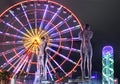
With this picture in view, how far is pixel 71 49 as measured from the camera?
34062 millimetres

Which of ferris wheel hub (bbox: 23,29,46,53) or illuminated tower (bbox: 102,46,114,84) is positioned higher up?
ferris wheel hub (bbox: 23,29,46,53)

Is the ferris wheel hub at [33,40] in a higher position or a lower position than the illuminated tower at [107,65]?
higher

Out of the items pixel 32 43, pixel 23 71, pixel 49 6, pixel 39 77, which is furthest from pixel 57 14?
pixel 39 77

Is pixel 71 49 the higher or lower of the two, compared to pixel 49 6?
lower

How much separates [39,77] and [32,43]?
34.3 feet

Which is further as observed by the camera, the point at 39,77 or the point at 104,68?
the point at 104,68

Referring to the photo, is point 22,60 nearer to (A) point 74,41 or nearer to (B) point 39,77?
(A) point 74,41

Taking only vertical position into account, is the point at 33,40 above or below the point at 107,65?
above

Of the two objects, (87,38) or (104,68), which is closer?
(87,38)

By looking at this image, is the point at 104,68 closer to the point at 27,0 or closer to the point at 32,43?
the point at 32,43

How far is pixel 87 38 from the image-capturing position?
891 inches

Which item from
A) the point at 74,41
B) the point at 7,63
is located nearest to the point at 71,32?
the point at 74,41

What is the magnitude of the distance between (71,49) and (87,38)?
11.5 m

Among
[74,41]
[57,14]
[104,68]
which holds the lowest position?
[104,68]
